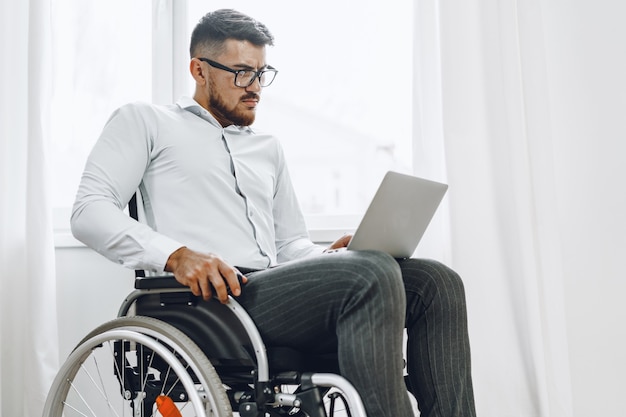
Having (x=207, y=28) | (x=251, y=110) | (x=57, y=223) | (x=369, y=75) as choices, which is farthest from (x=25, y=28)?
(x=369, y=75)

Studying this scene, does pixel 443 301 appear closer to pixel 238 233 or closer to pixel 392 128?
pixel 238 233

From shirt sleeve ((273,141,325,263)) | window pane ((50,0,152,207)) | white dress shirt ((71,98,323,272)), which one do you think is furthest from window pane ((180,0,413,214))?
white dress shirt ((71,98,323,272))

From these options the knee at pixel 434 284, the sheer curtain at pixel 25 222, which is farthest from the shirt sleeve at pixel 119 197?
the sheer curtain at pixel 25 222

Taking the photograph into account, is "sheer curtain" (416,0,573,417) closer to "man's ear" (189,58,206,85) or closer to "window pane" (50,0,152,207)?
"man's ear" (189,58,206,85)

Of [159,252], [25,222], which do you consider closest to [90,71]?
[25,222]

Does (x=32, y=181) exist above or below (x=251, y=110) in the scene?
below

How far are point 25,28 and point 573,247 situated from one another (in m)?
1.86

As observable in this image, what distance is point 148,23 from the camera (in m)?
2.26

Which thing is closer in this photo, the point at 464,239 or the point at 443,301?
the point at 443,301

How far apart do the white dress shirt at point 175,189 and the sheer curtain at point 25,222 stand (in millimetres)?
658

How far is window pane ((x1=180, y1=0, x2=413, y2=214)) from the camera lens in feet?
7.55

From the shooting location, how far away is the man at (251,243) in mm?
1077

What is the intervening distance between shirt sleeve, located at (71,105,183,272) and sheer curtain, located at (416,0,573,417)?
3.08ft

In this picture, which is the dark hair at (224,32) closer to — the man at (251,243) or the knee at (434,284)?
the man at (251,243)
